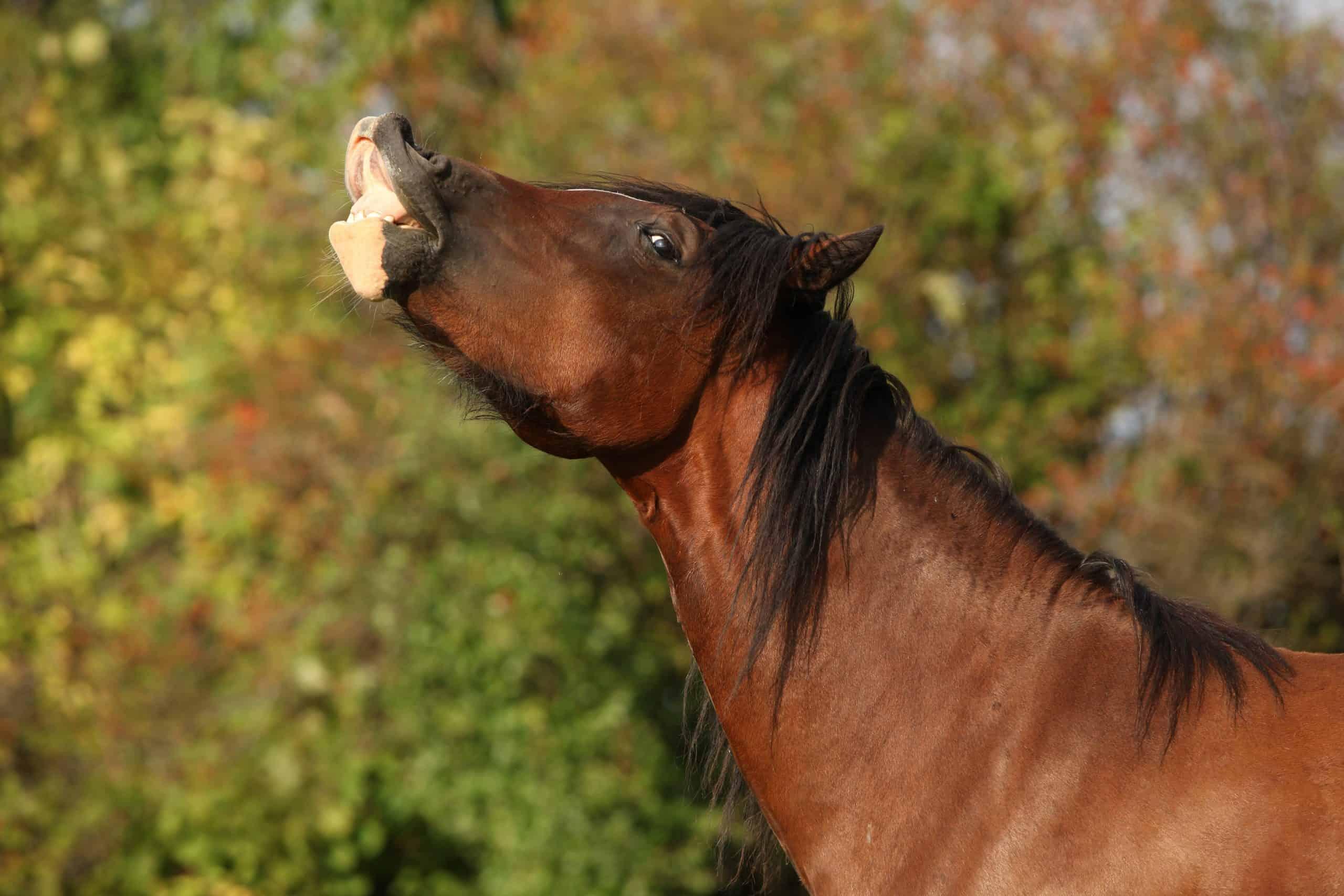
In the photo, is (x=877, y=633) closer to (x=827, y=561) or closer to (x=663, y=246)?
(x=827, y=561)

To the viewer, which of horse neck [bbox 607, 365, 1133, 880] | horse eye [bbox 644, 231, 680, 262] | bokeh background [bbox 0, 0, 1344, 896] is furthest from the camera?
bokeh background [bbox 0, 0, 1344, 896]

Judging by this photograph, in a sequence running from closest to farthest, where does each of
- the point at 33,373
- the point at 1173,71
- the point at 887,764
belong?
1. the point at 887,764
2. the point at 1173,71
3. the point at 33,373

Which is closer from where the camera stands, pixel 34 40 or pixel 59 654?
pixel 59 654

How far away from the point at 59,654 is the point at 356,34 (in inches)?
164

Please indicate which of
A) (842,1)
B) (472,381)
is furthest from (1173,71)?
(472,381)

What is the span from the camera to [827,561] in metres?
2.45

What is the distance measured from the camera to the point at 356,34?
8.81m

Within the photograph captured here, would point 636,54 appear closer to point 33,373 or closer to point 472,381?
point 33,373

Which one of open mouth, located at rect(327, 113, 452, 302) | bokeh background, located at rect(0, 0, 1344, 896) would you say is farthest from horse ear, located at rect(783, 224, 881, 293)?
bokeh background, located at rect(0, 0, 1344, 896)

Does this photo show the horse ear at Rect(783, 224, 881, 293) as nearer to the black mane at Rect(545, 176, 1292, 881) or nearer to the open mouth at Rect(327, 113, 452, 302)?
the black mane at Rect(545, 176, 1292, 881)

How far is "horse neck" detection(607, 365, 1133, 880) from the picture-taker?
232cm

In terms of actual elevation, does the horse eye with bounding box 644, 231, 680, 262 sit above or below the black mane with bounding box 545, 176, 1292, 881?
above

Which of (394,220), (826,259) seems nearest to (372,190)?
(394,220)

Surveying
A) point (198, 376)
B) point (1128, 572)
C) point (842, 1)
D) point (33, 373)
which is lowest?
point (33, 373)
